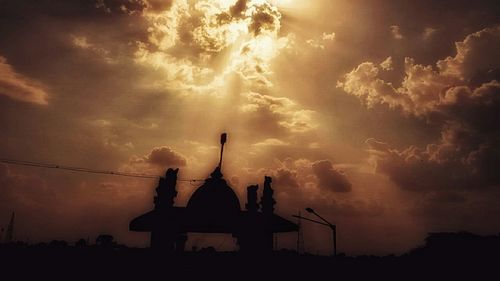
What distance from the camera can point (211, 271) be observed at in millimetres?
16641

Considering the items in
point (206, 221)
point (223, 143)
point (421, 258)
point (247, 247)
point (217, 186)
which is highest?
point (223, 143)

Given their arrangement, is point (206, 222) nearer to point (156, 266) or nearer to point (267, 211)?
point (156, 266)

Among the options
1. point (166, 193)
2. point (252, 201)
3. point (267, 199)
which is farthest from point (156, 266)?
point (267, 199)

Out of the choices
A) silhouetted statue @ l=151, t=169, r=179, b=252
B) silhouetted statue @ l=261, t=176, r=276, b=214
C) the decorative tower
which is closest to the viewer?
silhouetted statue @ l=151, t=169, r=179, b=252

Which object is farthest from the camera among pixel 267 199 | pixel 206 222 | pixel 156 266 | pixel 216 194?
pixel 216 194

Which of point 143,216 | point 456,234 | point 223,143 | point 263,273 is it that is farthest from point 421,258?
point 143,216

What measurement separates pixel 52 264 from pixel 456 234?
144 ft

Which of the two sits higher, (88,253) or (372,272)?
(88,253)

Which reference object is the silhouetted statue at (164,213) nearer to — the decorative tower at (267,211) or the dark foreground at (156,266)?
the dark foreground at (156,266)

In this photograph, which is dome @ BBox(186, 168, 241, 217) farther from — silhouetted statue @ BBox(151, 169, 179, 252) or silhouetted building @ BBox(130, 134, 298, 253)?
silhouetted statue @ BBox(151, 169, 179, 252)

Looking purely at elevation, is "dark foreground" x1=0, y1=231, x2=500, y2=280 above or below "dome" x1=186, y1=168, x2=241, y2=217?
below

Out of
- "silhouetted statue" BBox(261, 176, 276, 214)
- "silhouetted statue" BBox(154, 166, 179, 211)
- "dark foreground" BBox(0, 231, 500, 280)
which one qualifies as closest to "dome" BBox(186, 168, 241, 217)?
"silhouetted statue" BBox(261, 176, 276, 214)

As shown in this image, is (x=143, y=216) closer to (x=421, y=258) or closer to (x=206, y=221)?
(x=206, y=221)

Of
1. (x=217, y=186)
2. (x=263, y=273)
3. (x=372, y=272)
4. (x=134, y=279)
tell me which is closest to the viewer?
(x=134, y=279)
